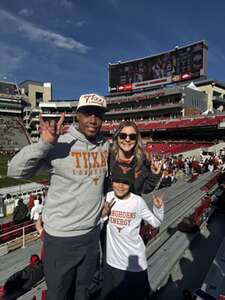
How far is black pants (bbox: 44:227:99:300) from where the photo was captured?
198 centimetres

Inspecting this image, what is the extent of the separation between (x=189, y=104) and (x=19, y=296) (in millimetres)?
45059

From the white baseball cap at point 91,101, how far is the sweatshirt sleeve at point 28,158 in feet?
1.57

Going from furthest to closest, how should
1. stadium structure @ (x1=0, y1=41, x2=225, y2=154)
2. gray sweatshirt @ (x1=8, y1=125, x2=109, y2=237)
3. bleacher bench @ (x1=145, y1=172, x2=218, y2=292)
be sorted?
stadium structure @ (x1=0, y1=41, x2=225, y2=154) < bleacher bench @ (x1=145, y1=172, x2=218, y2=292) < gray sweatshirt @ (x1=8, y1=125, x2=109, y2=237)

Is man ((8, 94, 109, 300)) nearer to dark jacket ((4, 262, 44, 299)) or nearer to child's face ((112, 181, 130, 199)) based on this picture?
child's face ((112, 181, 130, 199))

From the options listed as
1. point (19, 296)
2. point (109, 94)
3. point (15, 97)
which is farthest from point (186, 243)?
point (15, 97)

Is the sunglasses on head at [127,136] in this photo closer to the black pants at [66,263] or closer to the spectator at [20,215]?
the black pants at [66,263]

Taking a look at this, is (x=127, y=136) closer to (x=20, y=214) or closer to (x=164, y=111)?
(x=20, y=214)

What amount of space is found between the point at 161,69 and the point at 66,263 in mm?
48496

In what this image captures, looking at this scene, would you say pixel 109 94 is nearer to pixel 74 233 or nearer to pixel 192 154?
pixel 192 154

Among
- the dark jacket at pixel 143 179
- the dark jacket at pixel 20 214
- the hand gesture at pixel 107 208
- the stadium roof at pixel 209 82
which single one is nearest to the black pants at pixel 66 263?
the hand gesture at pixel 107 208

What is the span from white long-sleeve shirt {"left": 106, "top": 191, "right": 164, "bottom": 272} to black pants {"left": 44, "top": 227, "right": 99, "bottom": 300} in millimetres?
437

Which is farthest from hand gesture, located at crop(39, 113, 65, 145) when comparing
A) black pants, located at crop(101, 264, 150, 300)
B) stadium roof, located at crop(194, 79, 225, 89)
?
stadium roof, located at crop(194, 79, 225, 89)

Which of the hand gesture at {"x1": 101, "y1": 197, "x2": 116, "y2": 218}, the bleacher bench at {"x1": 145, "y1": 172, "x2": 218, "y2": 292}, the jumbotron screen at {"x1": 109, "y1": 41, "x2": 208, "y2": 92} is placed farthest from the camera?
the jumbotron screen at {"x1": 109, "y1": 41, "x2": 208, "y2": 92}

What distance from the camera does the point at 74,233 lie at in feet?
6.57
